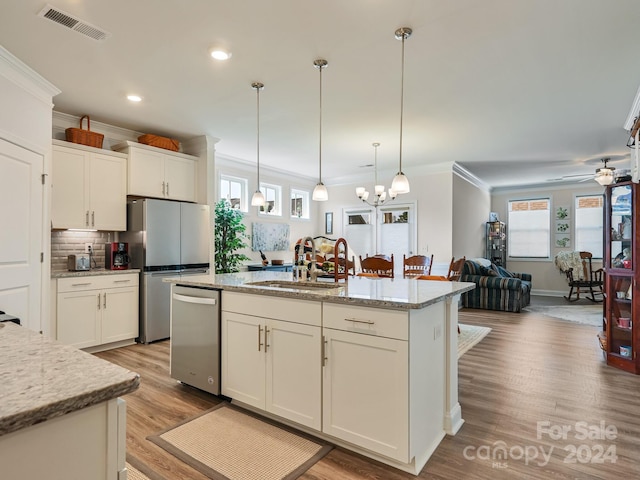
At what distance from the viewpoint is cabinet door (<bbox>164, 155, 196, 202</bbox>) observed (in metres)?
4.91

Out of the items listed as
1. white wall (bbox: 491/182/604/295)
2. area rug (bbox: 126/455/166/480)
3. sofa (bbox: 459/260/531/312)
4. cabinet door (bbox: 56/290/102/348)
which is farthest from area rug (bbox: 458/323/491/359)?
white wall (bbox: 491/182/604/295)

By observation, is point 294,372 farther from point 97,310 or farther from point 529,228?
point 529,228

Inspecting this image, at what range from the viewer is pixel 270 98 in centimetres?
381

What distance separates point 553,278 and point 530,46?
303 inches

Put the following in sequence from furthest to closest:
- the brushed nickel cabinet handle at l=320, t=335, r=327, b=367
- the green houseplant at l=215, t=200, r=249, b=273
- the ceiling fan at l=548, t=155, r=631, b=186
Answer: the ceiling fan at l=548, t=155, r=631, b=186 → the green houseplant at l=215, t=200, r=249, b=273 → the brushed nickel cabinet handle at l=320, t=335, r=327, b=367

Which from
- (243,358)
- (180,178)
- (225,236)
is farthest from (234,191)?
(243,358)

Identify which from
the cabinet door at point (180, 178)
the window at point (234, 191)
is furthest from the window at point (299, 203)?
the cabinet door at point (180, 178)

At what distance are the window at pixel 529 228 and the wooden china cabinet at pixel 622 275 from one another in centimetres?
561

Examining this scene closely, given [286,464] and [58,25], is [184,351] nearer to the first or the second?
[286,464]

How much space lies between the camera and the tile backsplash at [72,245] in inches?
167

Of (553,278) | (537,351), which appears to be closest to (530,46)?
(537,351)

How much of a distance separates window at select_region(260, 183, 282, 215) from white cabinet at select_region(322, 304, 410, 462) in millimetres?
5150

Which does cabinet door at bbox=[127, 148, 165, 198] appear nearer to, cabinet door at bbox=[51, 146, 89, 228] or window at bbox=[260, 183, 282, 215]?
cabinet door at bbox=[51, 146, 89, 228]

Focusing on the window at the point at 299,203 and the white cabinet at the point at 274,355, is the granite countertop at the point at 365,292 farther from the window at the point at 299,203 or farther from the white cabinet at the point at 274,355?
the window at the point at 299,203
